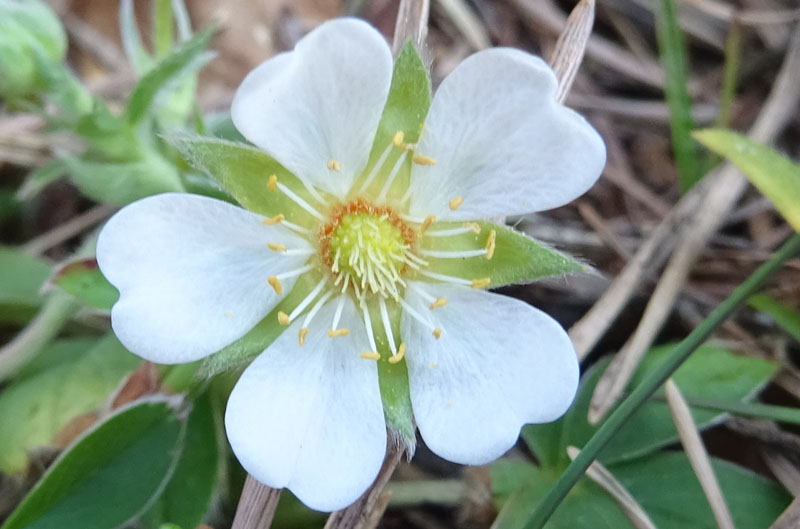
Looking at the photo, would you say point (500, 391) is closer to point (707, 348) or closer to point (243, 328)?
point (243, 328)

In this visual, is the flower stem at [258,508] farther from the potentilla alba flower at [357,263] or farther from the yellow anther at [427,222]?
the yellow anther at [427,222]

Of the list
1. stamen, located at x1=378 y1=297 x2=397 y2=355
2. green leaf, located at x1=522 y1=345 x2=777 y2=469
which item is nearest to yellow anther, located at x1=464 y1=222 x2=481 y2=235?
stamen, located at x1=378 y1=297 x2=397 y2=355

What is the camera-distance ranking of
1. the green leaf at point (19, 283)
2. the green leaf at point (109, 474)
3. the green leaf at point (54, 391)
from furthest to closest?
1. the green leaf at point (19, 283)
2. the green leaf at point (54, 391)
3. the green leaf at point (109, 474)

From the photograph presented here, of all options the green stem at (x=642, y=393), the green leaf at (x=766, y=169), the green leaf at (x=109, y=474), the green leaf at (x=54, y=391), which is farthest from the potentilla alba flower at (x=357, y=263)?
the green leaf at (x=54, y=391)

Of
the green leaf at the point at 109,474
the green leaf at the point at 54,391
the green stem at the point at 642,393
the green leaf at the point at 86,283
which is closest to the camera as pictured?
the green stem at the point at 642,393

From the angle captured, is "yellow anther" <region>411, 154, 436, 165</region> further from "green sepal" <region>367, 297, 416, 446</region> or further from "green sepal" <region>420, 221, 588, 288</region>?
"green sepal" <region>367, 297, 416, 446</region>

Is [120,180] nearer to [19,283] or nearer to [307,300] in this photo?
[19,283]

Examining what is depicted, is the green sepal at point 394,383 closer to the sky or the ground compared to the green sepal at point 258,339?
closer to the ground
